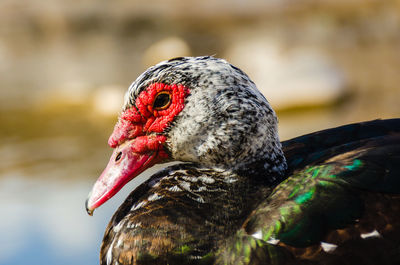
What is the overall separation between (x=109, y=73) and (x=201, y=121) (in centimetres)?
1187

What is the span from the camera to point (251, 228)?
2158 mm

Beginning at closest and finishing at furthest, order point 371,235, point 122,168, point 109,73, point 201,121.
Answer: point 371,235 < point 201,121 < point 122,168 < point 109,73

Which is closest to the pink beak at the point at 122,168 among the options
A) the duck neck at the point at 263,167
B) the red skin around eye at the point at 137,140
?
the red skin around eye at the point at 137,140

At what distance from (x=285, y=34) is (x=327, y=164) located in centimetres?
1279

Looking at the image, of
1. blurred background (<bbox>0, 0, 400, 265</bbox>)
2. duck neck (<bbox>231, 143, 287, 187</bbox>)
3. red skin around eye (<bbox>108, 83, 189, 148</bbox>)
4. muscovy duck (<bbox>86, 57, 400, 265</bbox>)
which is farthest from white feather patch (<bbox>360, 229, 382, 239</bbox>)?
blurred background (<bbox>0, 0, 400, 265</bbox>)

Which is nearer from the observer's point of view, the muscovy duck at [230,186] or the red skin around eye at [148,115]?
the muscovy duck at [230,186]

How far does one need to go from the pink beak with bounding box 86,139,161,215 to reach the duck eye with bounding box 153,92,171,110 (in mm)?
193

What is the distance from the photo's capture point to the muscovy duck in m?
2.10

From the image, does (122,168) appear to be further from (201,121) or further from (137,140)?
(201,121)

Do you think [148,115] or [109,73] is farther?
[109,73]

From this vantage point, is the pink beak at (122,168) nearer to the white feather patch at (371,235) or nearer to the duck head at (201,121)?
the duck head at (201,121)

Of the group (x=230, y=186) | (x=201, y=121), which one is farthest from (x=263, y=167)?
(x=201, y=121)

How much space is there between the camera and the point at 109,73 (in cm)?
1386

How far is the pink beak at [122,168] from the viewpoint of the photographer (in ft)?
7.81
